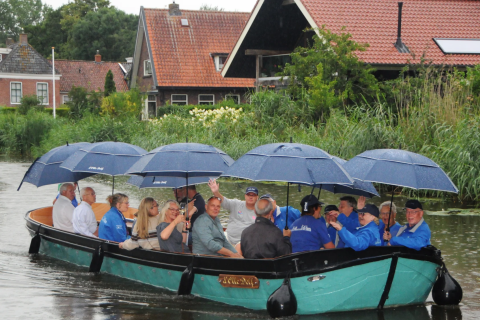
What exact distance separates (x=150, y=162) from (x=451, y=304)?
14.5ft

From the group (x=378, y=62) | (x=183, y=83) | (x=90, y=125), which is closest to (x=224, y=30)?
(x=183, y=83)

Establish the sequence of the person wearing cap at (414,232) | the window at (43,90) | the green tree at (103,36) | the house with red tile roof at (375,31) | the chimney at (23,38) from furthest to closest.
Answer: the green tree at (103,36)
the window at (43,90)
the chimney at (23,38)
the house with red tile roof at (375,31)
the person wearing cap at (414,232)

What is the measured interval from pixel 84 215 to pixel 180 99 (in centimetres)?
3004

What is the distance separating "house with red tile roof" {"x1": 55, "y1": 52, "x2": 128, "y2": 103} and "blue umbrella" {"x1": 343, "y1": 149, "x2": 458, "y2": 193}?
172 feet

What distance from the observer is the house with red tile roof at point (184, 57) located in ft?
133

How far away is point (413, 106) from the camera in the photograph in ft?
65.6

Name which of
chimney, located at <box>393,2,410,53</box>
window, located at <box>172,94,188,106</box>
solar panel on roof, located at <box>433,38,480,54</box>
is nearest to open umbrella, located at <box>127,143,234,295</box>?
chimney, located at <box>393,2,410,53</box>

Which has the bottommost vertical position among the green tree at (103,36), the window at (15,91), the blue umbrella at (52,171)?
the blue umbrella at (52,171)

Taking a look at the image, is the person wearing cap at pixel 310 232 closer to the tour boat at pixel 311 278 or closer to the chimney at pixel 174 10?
the tour boat at pixel 311 278

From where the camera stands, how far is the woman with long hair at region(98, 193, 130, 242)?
10375 mm

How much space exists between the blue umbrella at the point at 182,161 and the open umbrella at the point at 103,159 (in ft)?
5.03

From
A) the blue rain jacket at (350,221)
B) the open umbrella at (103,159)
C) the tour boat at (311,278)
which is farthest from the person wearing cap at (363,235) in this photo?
the open umbrella at (103,159)

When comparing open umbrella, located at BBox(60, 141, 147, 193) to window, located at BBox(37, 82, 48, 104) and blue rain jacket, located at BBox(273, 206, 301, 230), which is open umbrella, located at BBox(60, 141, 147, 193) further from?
window, located at BBox(37, 82, 48, 104)

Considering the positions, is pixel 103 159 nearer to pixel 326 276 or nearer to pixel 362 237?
pixel 326 276
